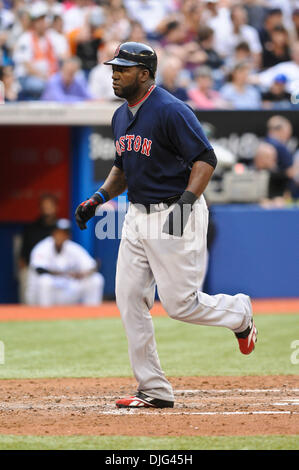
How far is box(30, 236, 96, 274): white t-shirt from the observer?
37.5 feet

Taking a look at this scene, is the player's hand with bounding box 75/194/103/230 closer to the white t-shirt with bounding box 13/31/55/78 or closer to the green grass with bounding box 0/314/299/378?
the green grass with bounding box 0/314/299/378

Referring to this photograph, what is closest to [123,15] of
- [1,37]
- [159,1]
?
[159,1]

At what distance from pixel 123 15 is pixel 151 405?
9751 mm

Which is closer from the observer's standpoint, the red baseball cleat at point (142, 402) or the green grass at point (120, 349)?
the red baseball cleat at point (142, 402)

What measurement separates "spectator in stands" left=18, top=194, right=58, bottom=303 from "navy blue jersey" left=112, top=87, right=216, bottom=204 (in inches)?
274

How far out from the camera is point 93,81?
1249cm

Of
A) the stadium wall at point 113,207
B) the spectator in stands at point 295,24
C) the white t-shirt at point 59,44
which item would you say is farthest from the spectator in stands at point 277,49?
the white t-shirt at point 59,44

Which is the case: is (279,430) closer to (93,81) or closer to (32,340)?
(32,340)

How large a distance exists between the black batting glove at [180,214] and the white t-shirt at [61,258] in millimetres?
6671

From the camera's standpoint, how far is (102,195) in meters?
5.29

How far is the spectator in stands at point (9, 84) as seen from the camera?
1138cm

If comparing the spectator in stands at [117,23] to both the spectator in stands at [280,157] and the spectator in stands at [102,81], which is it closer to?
the spectator in stands at [102,81]

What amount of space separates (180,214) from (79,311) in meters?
6.05

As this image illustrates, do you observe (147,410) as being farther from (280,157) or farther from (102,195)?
(280,157)
